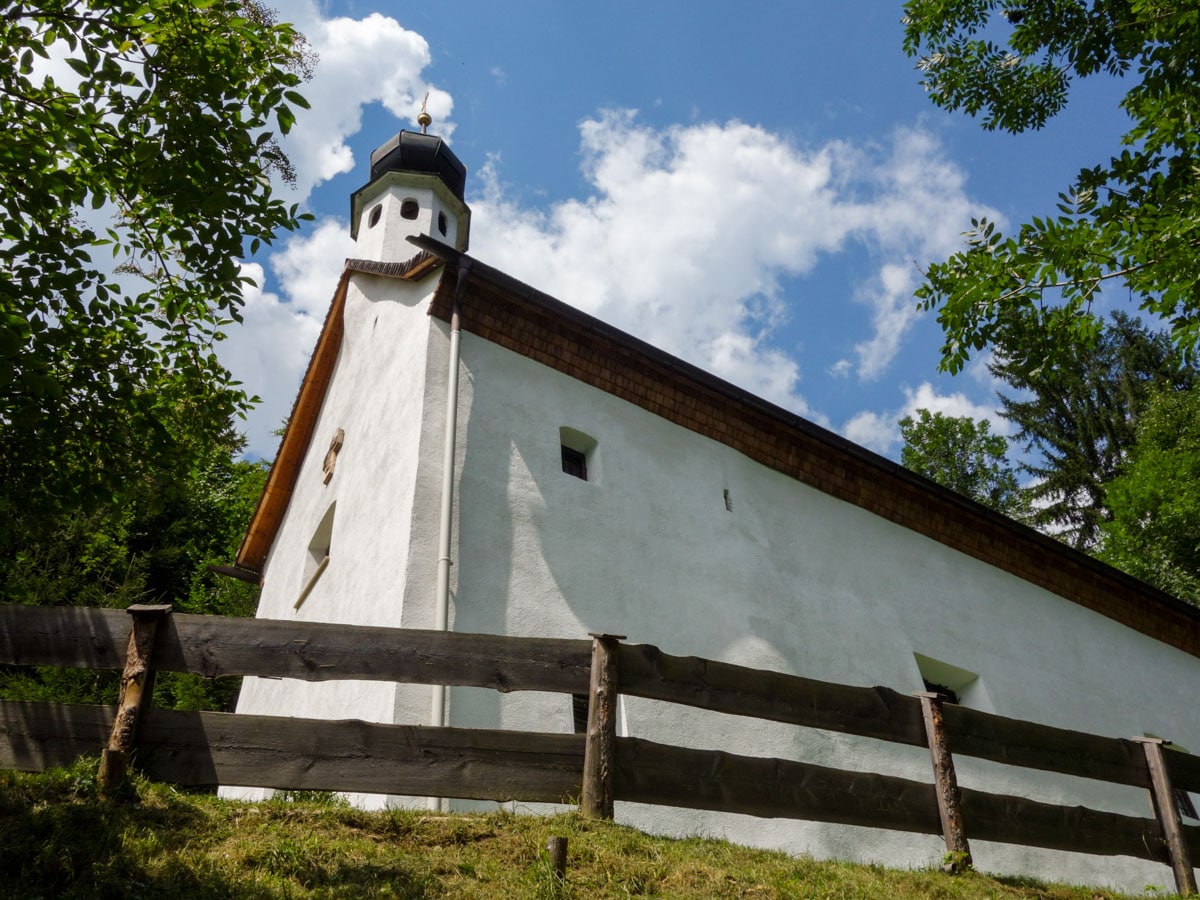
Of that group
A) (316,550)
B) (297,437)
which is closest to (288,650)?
(316,550)

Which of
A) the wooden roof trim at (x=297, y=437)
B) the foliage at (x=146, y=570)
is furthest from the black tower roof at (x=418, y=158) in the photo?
the foliage at (x=146, y=570)

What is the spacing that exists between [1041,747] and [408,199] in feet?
42.4

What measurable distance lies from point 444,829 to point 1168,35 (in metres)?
9.62

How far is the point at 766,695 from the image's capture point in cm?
695

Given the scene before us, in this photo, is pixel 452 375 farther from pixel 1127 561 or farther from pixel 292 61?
pixel 1127 561

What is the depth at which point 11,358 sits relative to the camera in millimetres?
6891

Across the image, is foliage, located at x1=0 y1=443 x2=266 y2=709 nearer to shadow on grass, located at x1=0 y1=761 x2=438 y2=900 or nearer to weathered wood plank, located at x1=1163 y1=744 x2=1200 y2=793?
shadow on grass, located at x1=0 y1=761 x2=438 y2=900

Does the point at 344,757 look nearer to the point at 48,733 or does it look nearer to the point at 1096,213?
the point at 48,733

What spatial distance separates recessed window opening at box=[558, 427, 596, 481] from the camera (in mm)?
11711

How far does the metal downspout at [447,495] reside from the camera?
28.4 feet

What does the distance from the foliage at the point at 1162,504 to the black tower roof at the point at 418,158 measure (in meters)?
18.6

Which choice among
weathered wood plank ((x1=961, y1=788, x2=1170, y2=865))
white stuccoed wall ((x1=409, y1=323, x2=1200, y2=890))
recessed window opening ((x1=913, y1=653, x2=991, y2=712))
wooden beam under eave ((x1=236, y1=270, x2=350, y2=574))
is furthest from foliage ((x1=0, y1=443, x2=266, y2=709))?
recessed window opening ((x1=913, y1=653, x2=991, y2=712))

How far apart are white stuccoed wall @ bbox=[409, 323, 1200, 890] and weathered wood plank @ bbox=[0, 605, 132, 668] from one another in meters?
3.37

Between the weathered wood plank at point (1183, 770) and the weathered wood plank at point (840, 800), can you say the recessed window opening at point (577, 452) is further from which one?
the weathered wood plank at point (1183, 770)
